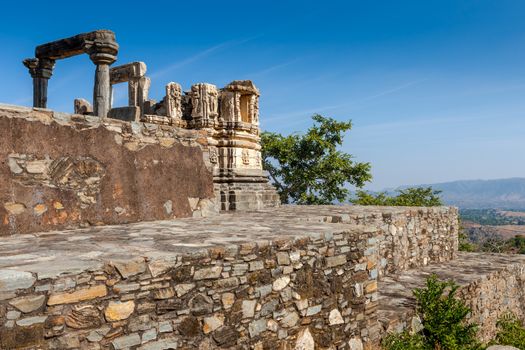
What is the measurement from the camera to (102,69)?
902 cm

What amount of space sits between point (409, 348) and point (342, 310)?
1.24 meters

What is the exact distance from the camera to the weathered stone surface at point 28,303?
2670 millimetres

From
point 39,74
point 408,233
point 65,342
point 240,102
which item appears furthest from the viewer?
point 240,102

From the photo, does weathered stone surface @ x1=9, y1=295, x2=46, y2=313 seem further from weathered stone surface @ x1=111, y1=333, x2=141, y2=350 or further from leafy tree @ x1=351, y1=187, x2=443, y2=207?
leafy tree @ x1=351, y1=187, x2=443, y2=207

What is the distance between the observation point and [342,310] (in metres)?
4.94

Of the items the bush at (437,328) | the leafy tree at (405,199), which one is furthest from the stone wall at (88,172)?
the leafy tree at (405,199)

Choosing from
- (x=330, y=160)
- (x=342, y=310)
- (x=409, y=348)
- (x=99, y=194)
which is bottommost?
(x=409, y=348)

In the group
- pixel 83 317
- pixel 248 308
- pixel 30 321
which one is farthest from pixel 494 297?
pixel 30 321

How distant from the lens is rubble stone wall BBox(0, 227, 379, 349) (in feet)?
9.20

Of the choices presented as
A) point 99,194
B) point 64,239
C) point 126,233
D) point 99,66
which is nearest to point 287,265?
point 126,233

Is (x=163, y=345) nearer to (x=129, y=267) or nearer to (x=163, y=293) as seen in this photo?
(x=163, y=293)

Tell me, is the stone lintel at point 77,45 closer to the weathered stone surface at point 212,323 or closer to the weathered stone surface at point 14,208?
the weathered stone surface at point 14,208

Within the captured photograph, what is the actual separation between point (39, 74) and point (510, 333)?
1146 centimetres

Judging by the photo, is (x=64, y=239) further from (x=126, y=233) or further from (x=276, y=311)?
(x=276, y=311)
